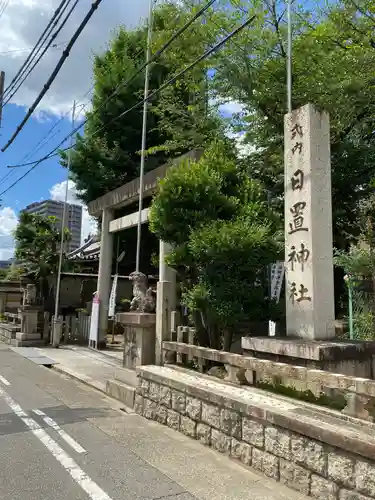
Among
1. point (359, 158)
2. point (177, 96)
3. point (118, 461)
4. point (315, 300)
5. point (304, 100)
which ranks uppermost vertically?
point (177, 96)

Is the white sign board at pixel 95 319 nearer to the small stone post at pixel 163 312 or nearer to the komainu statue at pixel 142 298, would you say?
the komainu statue at pixel 142 298

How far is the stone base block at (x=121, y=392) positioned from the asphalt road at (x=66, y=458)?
0.76 feet

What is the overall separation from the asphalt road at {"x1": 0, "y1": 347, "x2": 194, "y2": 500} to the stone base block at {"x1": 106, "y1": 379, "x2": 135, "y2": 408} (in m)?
0.23

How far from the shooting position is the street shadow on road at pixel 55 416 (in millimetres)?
6184

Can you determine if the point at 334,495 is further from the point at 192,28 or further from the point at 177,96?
the point at 177,96

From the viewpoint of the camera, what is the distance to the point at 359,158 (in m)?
10.1

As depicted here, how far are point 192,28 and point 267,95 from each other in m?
3.18

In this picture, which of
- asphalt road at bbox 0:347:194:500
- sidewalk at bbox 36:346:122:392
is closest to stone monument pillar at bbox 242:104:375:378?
asphalt road at bbox 0:347:194:500

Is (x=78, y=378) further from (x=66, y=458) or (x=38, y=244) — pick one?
(x=38, y=244)

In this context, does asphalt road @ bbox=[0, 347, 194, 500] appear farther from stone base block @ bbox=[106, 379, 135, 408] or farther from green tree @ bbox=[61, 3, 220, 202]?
green tree @ bbox=[61, 3, 220, 202]

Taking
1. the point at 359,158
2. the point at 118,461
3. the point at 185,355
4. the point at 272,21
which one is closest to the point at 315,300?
the point at 185,355

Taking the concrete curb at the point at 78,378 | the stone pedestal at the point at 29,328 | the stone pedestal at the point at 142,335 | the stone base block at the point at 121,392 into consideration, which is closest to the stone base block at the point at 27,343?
the stone pedestal at the point at 29,328

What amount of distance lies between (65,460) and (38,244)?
48.7 feet

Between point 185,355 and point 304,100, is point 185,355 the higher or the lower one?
the lower one
